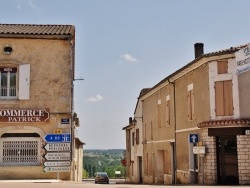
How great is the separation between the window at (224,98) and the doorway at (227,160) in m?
1.20

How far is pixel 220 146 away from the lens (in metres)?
18.5

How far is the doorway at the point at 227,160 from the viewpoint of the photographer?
1809 centimetres

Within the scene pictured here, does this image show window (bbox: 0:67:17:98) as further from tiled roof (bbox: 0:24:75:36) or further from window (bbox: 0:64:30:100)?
tiled roof (bbox: 0:24:75:36)

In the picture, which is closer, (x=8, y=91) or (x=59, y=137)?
(x=59, y=137)

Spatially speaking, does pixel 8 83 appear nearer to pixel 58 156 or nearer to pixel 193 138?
pixel 58 156

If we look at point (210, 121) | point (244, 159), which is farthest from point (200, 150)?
point (244, 159)

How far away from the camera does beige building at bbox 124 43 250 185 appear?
17734mm

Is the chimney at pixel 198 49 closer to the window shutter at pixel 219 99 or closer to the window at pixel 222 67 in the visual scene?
the window at pixel 222 67

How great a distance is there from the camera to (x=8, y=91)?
18.8m

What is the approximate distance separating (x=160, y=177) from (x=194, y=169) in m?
7.80

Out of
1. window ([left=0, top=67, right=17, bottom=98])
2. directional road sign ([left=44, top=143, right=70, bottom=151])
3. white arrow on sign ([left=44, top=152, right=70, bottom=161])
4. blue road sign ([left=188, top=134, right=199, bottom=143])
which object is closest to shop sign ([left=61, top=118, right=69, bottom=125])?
window ([left=0, top=67, right=17, bottom=98])

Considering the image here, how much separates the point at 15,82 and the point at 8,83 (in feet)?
1.07

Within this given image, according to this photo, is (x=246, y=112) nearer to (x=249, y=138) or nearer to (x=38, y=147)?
(x=249, y=138)

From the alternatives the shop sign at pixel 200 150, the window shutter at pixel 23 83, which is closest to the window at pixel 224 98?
the shop sign at pixel 200 150
